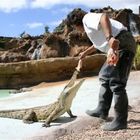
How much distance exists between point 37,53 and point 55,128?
16.6m

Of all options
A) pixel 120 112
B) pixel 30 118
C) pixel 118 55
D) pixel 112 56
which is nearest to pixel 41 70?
pixel 30 118

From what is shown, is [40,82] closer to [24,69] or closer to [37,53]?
[24,69]

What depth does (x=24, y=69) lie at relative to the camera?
16.2m

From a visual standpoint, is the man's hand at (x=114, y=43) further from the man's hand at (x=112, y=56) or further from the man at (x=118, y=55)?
the man at (x=118, y=55)

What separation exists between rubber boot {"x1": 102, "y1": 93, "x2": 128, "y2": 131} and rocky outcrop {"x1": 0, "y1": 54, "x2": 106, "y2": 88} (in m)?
9.45

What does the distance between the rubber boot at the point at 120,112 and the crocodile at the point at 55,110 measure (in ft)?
3.21

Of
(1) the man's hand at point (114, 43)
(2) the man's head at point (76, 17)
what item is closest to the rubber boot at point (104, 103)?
(1) the man's hand at point (114, 43)

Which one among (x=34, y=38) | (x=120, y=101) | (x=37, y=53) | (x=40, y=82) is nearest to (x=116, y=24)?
(x=120, y=101)

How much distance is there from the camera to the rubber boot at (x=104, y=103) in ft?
22.2

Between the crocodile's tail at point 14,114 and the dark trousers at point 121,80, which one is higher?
the dark trousers at point 121,80

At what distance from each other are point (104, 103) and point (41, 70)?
Answer: 368 inches

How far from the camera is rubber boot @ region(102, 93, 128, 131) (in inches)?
241

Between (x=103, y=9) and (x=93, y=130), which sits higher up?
(x=103, y=9)

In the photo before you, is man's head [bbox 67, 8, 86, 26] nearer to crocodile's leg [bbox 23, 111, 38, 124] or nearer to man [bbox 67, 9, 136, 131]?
crocodile's leg [bbox 23, 111, 38, 124]
